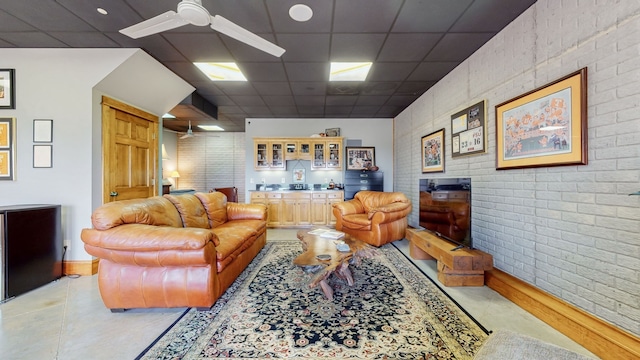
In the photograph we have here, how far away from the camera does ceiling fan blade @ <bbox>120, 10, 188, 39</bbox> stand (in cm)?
181

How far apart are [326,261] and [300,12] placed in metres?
2.36

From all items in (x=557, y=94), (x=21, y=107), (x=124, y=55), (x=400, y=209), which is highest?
(x=124, y=55)

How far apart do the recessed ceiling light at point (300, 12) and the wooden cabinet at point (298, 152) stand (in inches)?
138

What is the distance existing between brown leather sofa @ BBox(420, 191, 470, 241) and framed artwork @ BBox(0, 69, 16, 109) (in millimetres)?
5446

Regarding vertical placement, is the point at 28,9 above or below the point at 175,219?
above

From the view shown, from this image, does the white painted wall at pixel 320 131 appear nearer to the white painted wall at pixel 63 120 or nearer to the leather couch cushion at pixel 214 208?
the leather couch cushion at pixel 214 208

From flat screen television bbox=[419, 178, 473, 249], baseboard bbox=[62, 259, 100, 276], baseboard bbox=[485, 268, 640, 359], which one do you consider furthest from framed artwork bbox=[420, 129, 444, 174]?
baseboard bbox=[62, 259, 100, 276]

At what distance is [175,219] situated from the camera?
2787 mm

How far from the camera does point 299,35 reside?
2672 mm

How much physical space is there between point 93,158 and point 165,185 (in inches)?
134

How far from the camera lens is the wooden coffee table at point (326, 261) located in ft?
7.03

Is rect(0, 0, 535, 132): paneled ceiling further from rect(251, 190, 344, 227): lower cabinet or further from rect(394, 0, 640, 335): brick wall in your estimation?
rect(251, 190, 344, 227): lower cabinet

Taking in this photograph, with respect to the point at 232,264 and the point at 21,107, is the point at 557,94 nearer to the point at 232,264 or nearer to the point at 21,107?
the point at 232,264

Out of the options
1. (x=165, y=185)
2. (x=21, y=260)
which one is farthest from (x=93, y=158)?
(x=165, y=185)
